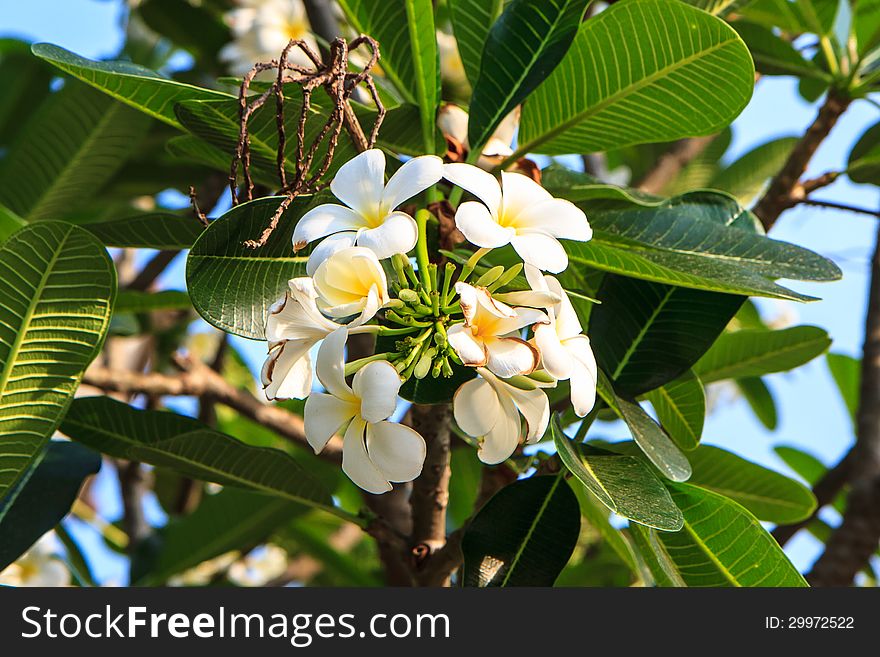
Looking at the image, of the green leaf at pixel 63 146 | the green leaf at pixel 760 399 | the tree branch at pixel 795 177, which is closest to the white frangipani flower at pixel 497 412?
the tree branch at pixel 795 177

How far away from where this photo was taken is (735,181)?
182 cm

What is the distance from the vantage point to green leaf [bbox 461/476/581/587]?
0.75m

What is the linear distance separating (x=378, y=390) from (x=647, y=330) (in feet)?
1.16

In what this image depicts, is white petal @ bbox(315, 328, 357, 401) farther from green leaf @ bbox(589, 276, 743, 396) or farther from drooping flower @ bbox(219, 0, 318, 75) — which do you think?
drooping flower @ bbox(219, 0, 318, 75)

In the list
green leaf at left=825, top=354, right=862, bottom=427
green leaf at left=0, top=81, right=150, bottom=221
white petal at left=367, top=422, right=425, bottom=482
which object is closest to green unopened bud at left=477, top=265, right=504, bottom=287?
white petal at left=367, top=422, right=425, bottom=482

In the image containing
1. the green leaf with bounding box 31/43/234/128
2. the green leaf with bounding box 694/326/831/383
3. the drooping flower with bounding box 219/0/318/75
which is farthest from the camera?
the drooping flower with bounding box 219/0/318/75

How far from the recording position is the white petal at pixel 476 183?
23.6 inches

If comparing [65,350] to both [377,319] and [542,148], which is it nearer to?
[377,319]

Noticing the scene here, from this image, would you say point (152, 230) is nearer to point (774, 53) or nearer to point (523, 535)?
point (523, 535)

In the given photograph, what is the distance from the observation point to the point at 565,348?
60 centimetres

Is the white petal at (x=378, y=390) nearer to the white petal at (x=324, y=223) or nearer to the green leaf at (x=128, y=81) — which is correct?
the white petal at (x=324, y=223)

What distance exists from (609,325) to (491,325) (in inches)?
11.7

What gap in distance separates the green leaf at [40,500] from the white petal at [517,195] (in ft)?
1.85

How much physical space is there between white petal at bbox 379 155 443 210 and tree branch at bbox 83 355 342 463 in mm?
768
